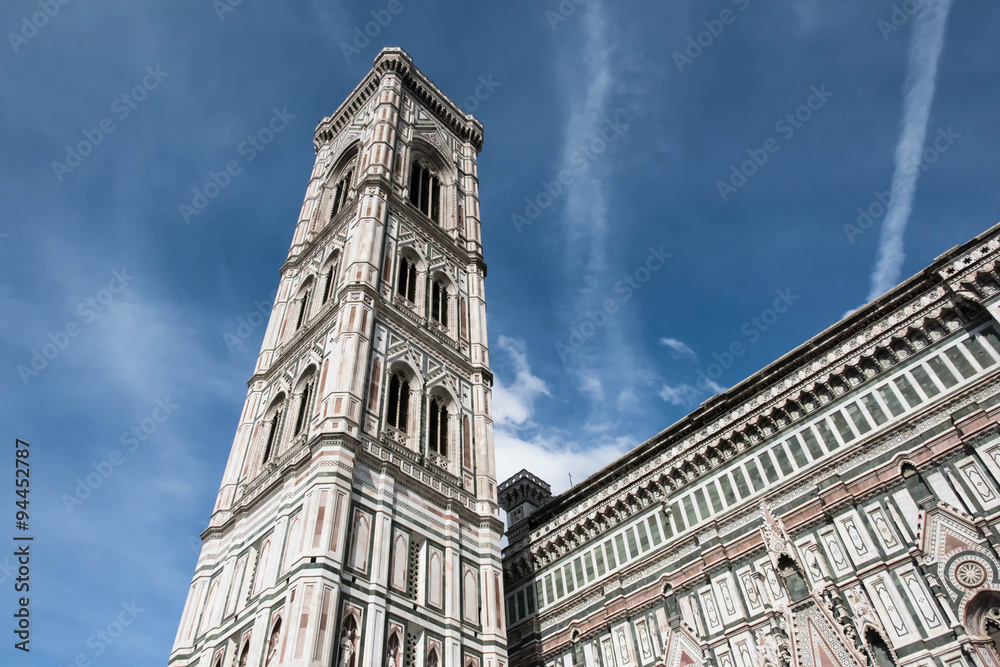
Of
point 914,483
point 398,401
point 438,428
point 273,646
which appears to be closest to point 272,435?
point 398,401

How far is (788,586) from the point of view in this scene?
56.3 feet

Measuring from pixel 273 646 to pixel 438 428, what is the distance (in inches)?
356

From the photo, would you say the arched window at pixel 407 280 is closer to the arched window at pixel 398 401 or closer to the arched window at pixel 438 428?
the arched window at pixel 398 401

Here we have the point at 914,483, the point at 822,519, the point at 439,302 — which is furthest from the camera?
the point at 439,302

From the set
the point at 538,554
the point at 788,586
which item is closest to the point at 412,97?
the point at 538,554

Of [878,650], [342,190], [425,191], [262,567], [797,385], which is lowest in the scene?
[878,650]

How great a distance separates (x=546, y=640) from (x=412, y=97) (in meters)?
28.5

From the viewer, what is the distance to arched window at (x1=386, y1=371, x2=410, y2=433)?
22.0m

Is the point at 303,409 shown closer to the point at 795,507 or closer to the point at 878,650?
the point at 795,507

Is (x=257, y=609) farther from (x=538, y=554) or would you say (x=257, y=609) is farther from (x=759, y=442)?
(x=759, y=442)

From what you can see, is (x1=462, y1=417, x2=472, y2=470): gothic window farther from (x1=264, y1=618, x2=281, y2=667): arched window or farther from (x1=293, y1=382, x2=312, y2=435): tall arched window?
(x1=264, y1=618, x2=281, y2=667): arched window

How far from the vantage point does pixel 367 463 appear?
773 inches

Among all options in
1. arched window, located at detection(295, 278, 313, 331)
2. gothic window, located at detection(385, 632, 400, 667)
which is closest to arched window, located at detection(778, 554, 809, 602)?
gothic window, located at detection(385, 632, 400, 667)

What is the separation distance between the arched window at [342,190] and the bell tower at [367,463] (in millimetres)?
291
